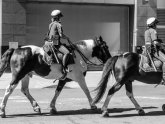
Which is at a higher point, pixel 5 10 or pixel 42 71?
pixel 5 10

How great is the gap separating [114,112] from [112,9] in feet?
52.1

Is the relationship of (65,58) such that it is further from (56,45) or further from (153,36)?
(153,36)

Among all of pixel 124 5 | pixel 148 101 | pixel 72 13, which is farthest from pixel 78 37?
pixel 148 101

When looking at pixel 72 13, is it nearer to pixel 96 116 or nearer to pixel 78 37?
pixel 78 37

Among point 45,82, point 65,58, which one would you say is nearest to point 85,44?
point 65,58

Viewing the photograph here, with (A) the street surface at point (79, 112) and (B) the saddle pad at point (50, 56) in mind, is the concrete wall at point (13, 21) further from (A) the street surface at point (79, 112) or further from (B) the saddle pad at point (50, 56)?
(B) the saddle pad at point (50, 56)

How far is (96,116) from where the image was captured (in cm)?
1056

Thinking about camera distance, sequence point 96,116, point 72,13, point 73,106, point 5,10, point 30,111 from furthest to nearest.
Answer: point 72,13 → point 5,10 → point 73,106 → point 30,111 → point 96,116

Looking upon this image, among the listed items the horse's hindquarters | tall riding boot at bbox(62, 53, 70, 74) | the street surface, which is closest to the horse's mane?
tall riding boot at bbox(62, 53, 70, 74)

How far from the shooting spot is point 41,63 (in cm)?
1080

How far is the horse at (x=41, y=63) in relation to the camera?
10.6 meters

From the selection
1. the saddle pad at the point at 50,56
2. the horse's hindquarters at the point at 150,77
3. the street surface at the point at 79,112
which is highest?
the saddle pad at the point at 50,56

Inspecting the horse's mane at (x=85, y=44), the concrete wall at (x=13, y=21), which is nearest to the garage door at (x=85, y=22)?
the concrete wall at (x=13, y=21)

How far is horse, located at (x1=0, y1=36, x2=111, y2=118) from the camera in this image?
1062 centimetres
